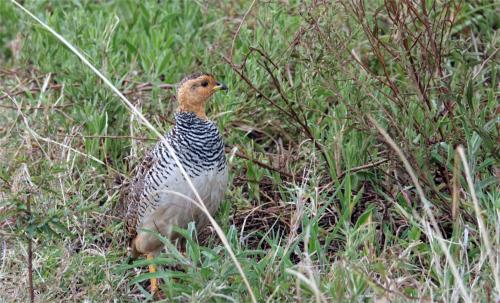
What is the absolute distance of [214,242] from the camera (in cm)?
506

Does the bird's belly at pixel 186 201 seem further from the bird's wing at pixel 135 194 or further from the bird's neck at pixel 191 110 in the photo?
the bird's neck at pixel 191 110

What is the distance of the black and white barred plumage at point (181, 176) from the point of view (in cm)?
461

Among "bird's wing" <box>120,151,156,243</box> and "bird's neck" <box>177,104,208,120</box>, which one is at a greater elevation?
→ "bird's neck" <box>177,104,208,120</box>

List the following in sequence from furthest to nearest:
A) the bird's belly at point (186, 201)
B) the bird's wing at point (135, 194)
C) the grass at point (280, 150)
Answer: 1. the bird's wing at point (135, 194)
2. the bird's belly at point (186, 201)
3. the grass at point (280, 150)

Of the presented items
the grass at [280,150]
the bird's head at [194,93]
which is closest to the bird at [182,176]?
the bird's head at [194,93]

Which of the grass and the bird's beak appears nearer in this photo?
the grass

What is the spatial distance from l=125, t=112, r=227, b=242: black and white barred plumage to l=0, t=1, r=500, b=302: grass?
231mm

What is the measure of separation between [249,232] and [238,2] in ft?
6.23

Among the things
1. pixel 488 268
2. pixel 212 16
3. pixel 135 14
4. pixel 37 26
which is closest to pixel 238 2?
pixel 212 16

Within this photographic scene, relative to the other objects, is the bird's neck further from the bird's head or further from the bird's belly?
the bird's belly

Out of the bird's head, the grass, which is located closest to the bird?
the bird's head

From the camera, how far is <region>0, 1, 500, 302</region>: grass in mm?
4074

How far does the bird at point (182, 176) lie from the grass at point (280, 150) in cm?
18

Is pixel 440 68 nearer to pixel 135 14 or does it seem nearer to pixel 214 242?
pixel 214 242
